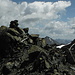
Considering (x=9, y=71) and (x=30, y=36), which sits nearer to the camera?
(x=9, y=71)

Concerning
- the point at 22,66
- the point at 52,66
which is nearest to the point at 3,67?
the point at 22,66

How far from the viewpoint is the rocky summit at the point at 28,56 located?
32.3m

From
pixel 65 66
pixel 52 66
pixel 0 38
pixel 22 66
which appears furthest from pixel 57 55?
pixel 0 38

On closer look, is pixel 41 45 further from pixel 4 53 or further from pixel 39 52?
pixel 4 53

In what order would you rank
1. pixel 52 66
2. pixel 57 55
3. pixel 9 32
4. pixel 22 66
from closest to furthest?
pixel 52 66, pixel 22 66, pixel 57 55, pixel 9 32

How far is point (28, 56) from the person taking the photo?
121ft

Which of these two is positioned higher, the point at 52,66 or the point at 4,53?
the point at 4,53

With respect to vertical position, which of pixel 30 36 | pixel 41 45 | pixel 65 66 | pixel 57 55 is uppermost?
pixel 30 36

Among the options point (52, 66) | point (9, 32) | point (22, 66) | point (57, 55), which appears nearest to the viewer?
point (52, 66)

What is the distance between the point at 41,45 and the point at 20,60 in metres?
7.92

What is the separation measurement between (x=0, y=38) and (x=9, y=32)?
Result: 269cm

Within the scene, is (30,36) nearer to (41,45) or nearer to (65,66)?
(41,45)

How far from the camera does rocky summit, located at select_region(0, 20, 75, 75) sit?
32.3 meters

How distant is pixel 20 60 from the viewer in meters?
35.9
